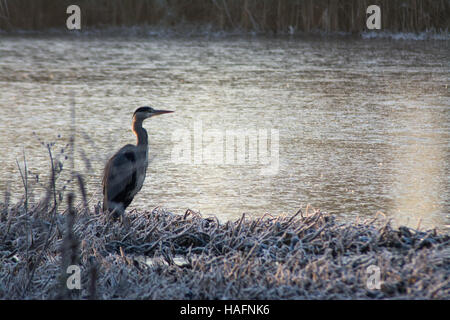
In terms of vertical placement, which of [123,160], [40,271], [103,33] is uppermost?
[103,33]

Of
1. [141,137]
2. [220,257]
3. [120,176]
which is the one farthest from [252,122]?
[220,257]

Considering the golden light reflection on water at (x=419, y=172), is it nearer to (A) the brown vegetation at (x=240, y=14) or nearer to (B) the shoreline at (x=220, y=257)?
(B) the shoreline at (x=220, y=257)

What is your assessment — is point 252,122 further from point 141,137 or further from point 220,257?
point 220,257

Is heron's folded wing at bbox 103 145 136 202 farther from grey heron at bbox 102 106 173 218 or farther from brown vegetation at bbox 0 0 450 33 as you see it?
brown vegetation at bbox 0 0 450 33

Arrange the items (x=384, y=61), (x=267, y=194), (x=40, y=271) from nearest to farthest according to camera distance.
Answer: (x=40, y=271) < (x=267, y=194) < (x=384, y=61)

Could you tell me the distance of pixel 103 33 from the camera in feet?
71.6

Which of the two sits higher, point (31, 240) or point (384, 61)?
point (384, 61)

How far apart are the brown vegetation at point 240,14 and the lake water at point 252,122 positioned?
8.54ft

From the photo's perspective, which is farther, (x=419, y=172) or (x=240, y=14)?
(x=240, y=14)

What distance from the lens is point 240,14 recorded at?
22.2 metres

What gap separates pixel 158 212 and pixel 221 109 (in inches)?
206

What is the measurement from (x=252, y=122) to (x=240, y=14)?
13.0 m

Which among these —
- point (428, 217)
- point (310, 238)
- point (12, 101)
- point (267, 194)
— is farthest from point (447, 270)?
point (12, 101)
